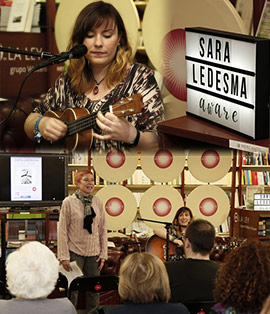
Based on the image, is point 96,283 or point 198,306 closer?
point 198,306

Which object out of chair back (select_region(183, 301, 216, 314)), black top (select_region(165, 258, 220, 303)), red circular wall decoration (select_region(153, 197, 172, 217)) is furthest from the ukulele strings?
red circular wall decoration (select_region(153, 197, 172, 217))

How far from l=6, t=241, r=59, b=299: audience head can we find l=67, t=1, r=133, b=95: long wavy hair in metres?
1.50

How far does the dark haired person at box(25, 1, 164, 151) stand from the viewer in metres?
3.11

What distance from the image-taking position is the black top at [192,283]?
236 centimetres

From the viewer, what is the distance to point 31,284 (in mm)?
1798

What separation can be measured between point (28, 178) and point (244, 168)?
11.0 ft

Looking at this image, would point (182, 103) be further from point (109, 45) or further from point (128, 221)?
point (128, 221)

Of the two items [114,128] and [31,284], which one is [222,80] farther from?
[31,284]

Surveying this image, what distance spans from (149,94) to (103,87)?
27cm

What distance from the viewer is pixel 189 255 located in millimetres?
2445

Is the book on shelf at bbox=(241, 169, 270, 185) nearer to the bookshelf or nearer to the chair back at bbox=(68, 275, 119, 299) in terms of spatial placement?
the bookshelf

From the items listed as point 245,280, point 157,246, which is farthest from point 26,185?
point 245,280

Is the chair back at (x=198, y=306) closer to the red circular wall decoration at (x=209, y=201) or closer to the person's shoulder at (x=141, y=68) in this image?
the person's shoulder at (x=141, y=68)

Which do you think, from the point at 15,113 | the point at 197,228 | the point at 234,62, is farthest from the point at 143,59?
the point at 197,228
